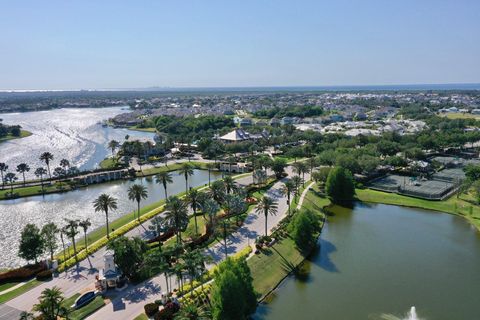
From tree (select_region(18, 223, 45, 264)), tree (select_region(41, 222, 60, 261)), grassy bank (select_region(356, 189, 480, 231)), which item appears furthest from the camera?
grassy bank (select_region(356, 189, 480, 231))

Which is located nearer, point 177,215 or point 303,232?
point 177,215

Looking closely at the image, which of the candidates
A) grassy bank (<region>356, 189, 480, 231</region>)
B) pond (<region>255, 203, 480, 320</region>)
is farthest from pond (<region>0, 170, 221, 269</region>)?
grassy bank (<region>356, 189, 480, 231</region>)

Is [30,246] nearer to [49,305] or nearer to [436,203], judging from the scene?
[49,305]

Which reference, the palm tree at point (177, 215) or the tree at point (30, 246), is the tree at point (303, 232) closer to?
the palm tree at point (177, 215)

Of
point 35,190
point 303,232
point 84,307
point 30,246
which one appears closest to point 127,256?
point 84,307

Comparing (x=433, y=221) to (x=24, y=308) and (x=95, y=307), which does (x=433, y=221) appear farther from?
(x=24, y=308)

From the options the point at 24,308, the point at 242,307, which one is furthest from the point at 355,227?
the point at 24,308

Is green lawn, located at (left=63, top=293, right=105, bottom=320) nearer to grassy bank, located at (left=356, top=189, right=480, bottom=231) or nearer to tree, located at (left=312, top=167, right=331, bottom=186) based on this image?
tree, located at (left=312, top=167, right=331, bottom=186)

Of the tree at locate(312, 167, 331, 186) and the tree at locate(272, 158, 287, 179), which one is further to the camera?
the tree at locate(272, 158, 287, 179)
